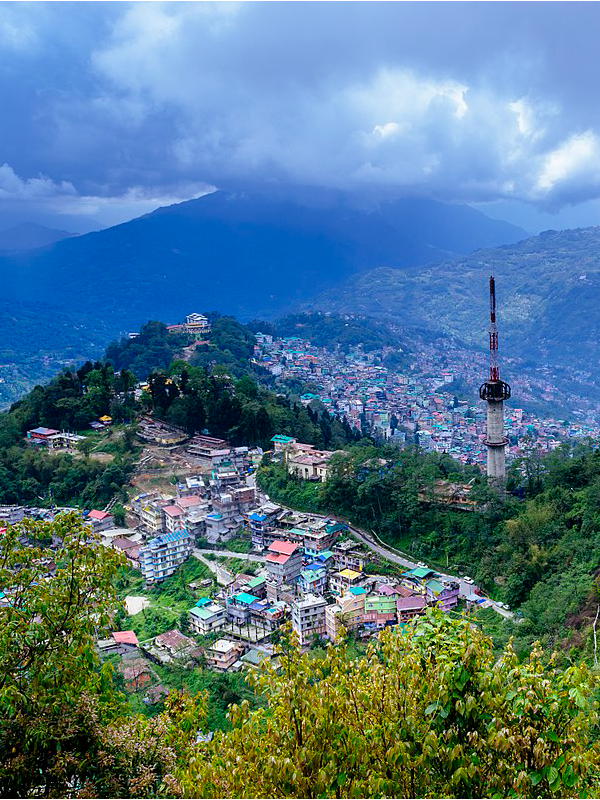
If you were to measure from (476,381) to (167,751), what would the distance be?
4639 centimetres

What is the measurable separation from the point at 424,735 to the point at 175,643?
9.55 metres

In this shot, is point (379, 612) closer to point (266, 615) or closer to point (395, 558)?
point (266, 615)

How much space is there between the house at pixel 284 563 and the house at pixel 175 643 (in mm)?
2025

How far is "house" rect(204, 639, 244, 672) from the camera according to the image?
35.1ft

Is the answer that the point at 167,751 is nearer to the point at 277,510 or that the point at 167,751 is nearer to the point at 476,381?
the point at 277,510

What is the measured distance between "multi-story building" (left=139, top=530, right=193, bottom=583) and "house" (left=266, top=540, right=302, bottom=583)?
7.86 feet

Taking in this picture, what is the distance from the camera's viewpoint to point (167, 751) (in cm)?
313

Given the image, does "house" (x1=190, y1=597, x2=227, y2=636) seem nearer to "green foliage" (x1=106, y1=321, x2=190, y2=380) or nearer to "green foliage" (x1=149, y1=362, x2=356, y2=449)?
"green foliage" (x1=149, y1=362, x2=356, y2=449)

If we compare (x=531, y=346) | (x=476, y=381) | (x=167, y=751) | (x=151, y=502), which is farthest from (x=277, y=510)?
(x=531, y=346)

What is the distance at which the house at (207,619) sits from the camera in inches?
462

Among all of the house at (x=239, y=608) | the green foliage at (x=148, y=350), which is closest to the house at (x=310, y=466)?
the house at (x=239, y=608)

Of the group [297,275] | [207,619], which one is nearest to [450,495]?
[207,619]

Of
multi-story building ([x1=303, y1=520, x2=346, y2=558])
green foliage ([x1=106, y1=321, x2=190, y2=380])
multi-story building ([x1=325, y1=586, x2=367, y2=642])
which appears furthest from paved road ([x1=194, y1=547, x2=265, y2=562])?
green foliage ([x1=106, y1=321, x2=190, y2=380])

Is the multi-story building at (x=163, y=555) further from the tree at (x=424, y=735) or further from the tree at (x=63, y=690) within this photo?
the tree at (x=424, y=735)
